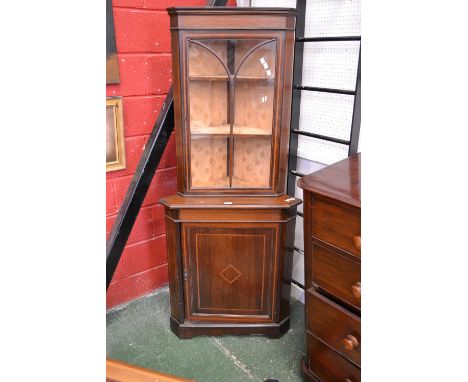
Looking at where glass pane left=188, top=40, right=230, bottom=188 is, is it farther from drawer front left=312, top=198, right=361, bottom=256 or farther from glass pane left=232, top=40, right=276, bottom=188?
drawer front left=312, top=198, right=361, bottom=256

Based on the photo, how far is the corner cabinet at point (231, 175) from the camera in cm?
152

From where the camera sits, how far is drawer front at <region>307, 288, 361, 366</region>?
1.21 metres

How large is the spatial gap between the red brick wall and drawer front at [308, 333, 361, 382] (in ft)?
3.42

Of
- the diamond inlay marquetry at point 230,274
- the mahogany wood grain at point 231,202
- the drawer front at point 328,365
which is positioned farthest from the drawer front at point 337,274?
the diamond inlay marquetry at point 230,274

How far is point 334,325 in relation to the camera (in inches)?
50.6

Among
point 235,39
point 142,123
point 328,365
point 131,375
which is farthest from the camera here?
point 142,123

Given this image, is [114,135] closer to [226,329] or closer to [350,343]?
[226,329]

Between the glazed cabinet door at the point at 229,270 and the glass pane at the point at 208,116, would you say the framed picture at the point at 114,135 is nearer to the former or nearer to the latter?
the glass pane at the point at 208,116

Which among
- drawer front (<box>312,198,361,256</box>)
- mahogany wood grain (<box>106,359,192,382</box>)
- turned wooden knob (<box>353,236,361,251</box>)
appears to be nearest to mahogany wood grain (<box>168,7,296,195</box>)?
drawer front (<box>312,198,361,256</box>)

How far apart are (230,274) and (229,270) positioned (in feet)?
0.07

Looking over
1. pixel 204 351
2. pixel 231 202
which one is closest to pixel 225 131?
pixel 231 202
